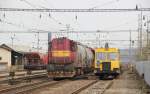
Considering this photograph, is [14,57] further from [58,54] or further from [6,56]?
[58,54]

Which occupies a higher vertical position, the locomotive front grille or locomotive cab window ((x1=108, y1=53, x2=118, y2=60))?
locomotive cab window ((x1=108, y1=53, x2=118, y2=60))

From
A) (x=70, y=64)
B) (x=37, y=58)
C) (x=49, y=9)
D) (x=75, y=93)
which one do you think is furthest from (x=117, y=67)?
(x=37, y=58)

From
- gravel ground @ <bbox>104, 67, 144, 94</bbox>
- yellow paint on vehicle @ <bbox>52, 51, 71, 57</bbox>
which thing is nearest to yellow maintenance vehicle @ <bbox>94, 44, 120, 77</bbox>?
yellow paint on vehicle @ <bbox>52, 51, 71, 57</bbox>

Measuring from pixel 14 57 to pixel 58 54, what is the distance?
4102 centimetres

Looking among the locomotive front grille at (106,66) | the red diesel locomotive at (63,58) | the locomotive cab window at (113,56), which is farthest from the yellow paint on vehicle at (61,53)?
the locomotive cab window at (113,56)

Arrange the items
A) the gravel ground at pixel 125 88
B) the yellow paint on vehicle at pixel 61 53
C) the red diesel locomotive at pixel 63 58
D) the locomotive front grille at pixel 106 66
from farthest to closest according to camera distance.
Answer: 1. the locomotive front grille at pixel 106 66
2. the yellow paint on vehicle at pixel 61 53
3. the red diesel locomotive at pixel 63 58
4. the gravel ground at pixel 125 88

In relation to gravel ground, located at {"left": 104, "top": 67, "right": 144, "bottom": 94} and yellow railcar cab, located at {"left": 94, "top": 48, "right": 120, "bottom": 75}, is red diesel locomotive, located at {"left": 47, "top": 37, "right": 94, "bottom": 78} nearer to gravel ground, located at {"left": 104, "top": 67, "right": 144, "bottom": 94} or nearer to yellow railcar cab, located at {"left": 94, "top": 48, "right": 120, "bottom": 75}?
yellow railcar cab, located at {"left": 94, "top": 48, "right": 120, "bottom": 75}

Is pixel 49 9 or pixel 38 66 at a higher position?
pixel 49 9

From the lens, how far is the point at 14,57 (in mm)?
75125

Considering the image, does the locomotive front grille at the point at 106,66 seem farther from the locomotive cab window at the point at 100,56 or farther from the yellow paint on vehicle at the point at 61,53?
the yellow paint on vehicle at the point at 61,53

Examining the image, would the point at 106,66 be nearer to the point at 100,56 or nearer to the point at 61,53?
the point at 100,56

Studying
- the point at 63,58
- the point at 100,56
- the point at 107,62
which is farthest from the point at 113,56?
the point at 63,58

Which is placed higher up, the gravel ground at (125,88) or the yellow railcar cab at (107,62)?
the yellow railcar cab at (107,62)

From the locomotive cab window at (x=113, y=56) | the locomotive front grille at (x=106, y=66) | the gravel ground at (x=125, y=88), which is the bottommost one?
the gravel ground at (x=125, y=88)
